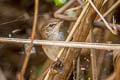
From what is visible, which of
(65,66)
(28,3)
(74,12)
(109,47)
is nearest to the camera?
(109,47)

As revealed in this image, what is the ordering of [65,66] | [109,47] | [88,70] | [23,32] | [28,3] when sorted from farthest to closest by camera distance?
[28,3] → [23,32] → [88,70] → [65,66] → [109,47]

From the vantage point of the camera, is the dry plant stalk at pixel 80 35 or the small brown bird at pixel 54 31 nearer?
the dry plant stalk at pixel 80 35

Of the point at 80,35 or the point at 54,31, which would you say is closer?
the point at 80,35

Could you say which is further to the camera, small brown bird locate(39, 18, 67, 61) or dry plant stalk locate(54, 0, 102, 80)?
small brown bird locate(39, 18, 67, 61)

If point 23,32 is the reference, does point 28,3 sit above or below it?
above

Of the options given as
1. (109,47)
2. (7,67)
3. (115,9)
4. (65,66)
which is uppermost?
(115,9)

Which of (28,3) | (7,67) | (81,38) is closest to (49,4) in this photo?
(28,3)

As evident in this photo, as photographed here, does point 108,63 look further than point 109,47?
Yes

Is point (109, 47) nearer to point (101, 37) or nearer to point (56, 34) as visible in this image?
point (56, 34)

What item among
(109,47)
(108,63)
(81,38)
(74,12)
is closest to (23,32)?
(74,12)
